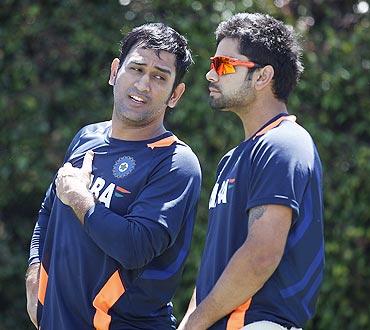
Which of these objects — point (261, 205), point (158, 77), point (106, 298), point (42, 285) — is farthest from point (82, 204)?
point (261, 205)

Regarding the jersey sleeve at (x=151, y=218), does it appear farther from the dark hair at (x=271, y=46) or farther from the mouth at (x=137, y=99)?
the dark hair at (x=271, y=46)

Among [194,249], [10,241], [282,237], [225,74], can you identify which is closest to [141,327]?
[282,237]

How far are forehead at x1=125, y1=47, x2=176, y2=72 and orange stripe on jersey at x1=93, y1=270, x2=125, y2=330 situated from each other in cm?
93

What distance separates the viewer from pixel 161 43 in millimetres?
4023

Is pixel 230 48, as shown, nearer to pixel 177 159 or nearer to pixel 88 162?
pixel 177 159

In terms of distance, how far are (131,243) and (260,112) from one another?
740 millimetres

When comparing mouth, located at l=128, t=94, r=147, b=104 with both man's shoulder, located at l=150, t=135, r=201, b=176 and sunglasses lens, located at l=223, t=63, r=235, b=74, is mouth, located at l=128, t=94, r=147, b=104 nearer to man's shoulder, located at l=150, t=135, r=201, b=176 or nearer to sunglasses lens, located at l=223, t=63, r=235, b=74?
man's shoulder, located at l=150, t=135, r=201, b=176

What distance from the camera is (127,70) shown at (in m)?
4.03

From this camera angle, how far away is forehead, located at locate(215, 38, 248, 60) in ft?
12.2

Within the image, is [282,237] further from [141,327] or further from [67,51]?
[67,51]

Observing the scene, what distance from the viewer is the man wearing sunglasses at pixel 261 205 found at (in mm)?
3334

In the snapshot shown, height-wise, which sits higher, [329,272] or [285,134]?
[285,134]

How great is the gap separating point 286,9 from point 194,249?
6.25ft

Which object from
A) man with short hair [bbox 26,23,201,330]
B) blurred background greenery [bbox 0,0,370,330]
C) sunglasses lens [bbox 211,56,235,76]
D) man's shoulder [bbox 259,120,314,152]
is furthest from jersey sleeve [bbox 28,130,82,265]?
blurred background greenery [bbox 0,0,370,330]
